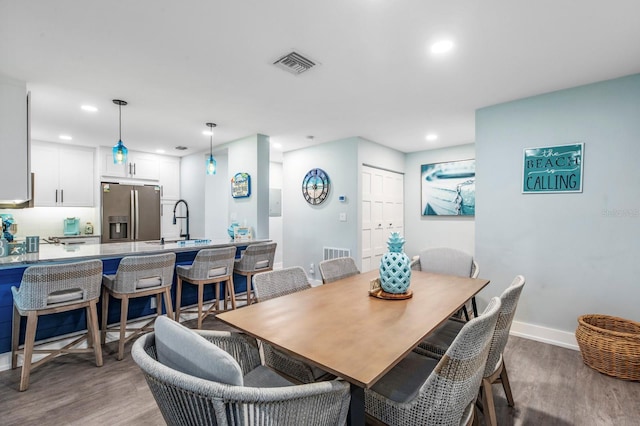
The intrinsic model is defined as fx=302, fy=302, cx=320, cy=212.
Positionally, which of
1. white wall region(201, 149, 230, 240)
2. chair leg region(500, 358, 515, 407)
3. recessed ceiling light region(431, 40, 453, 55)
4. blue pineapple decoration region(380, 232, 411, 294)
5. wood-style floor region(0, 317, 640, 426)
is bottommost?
wood-style floor region(0, 317, 640, 426)

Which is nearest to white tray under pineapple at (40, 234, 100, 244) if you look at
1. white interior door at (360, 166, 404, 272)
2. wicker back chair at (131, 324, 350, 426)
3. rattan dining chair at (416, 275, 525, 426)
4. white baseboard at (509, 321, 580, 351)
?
white interior door at (360, 166, 404, 272)

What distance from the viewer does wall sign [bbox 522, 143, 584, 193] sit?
2891 mm

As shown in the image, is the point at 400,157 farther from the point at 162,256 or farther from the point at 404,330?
the point at 404,330

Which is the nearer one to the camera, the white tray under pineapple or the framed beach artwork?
the white tray under pineapple

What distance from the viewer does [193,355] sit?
0.91 meters

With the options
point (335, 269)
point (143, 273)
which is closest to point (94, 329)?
point (143, 273)

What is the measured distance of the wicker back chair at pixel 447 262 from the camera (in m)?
2.70

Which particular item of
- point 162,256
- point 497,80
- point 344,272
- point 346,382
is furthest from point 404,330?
point 497,80

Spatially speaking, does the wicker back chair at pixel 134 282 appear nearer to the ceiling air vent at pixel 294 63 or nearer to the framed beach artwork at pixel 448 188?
the ceiling air vent at pixel 294 63

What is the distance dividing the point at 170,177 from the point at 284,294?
17.2 ft

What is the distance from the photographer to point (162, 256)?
107 inches

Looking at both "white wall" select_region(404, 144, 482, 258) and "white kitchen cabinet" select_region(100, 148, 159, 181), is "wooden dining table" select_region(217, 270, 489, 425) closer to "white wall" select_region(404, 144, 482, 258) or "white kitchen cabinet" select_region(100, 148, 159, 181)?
"white wall" select_region(404, 144, 482, 258)

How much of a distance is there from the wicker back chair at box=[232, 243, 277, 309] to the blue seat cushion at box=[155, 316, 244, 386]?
→ 244 centimetres

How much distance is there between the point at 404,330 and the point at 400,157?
503cm
